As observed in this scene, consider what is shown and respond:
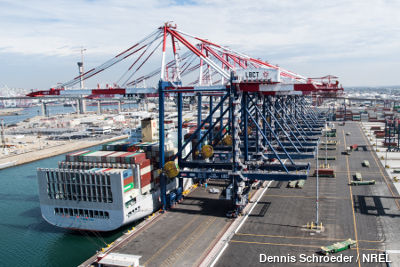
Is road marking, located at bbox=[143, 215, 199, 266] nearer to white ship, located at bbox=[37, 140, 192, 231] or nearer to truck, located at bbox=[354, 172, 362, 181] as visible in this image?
white ship, located at bbox=[37, 140, 192, 231]

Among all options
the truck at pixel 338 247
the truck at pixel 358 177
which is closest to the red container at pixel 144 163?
the truck at pixel 338 247

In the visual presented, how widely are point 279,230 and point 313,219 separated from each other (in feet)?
22.3

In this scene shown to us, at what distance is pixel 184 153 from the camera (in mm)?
74062

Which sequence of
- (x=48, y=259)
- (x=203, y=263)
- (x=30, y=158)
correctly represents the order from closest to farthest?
(x=203, y=263) → (x=48, y=259) → (x=30, y=158)

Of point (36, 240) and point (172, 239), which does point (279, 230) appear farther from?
point (36, 240)

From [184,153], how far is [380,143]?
282 ft

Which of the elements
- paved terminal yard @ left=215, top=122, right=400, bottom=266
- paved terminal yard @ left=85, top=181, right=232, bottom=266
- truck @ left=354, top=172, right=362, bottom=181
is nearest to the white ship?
paved terminal yard @ left=85, top=181, right=232, bottom=266

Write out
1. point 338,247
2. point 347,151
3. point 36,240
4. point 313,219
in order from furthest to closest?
point 347,151
point 36,240
point 313,219
point 338,247

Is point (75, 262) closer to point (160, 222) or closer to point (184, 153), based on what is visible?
point (160, 222)

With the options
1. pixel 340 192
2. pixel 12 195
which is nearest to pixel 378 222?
pixel 340 192

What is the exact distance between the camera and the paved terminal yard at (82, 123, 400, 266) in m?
40.8

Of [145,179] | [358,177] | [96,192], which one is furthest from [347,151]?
[96,192]

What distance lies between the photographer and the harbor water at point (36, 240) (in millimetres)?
47219

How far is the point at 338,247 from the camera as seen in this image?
1641 inches
